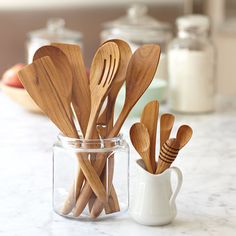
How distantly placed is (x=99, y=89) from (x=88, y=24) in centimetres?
127

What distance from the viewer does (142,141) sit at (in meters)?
0.90

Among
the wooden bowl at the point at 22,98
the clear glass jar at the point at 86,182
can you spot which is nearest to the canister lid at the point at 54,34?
the wooden bowl at the point at 22,98

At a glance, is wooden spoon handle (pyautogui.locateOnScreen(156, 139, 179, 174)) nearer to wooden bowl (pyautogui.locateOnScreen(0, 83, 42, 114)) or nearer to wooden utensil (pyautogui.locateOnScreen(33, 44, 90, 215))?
wooden utensil (pyautogui.locateOnScreen(33, 44, 90, 215))

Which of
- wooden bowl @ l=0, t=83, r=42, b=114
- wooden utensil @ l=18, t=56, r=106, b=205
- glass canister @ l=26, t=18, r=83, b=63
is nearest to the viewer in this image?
wooden utensil @ l=18, t=56, r=106, b=205

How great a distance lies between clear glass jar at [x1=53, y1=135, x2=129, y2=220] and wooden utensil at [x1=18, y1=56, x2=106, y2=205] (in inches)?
0.6

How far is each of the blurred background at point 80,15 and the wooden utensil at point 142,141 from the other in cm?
121

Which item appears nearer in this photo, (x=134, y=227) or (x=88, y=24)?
(x=134, y=227)

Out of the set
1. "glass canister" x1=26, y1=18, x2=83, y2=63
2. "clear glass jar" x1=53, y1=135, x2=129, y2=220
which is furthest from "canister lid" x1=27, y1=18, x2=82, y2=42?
"clear glass jar" x1=53, y1=135, x2=129, y2=220

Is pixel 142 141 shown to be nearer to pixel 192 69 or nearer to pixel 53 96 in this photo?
pixel 53 96

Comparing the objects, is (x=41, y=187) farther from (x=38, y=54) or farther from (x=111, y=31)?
(x=111, y=31)

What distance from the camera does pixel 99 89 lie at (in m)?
0.90

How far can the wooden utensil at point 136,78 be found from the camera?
2.94ft

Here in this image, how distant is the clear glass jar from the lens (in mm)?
913

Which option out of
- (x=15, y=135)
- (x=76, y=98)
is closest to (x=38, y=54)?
(x=76, y=98)
